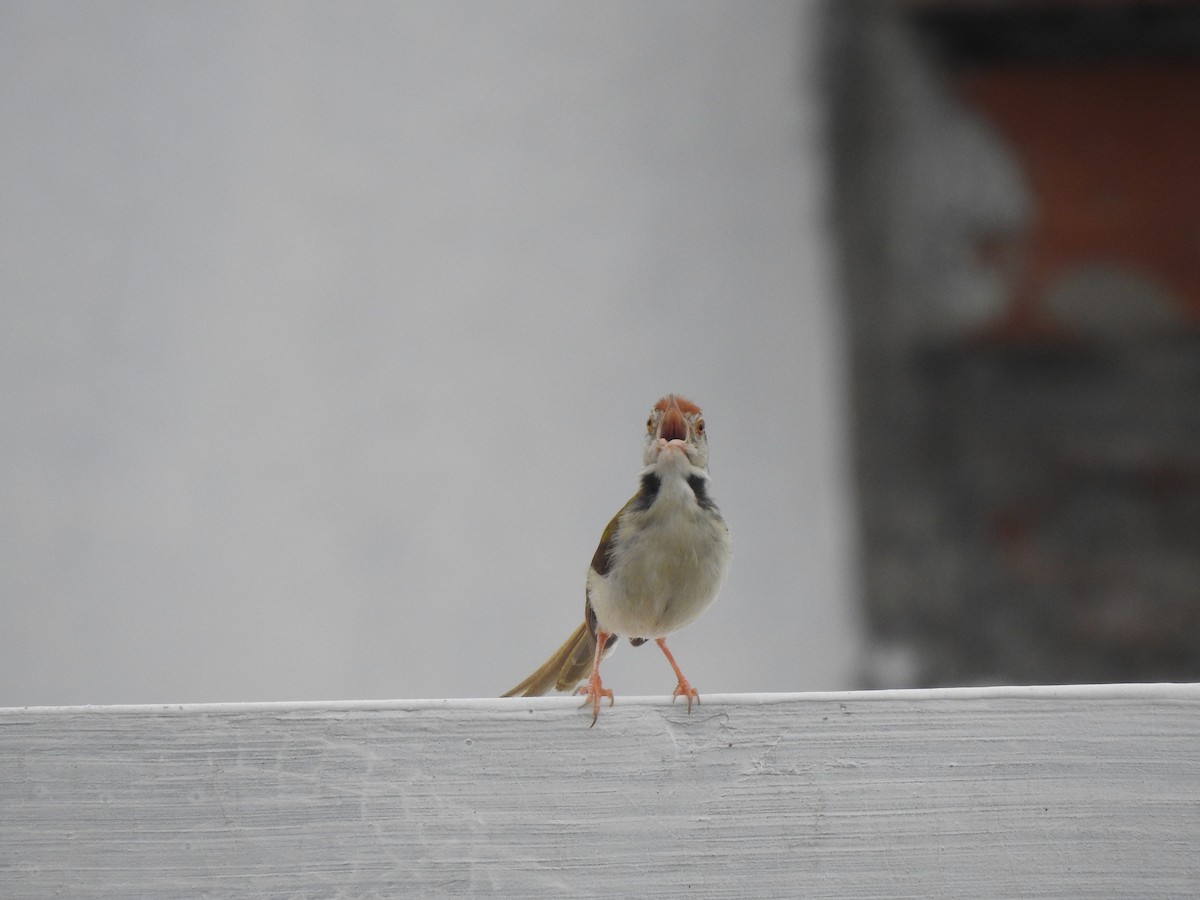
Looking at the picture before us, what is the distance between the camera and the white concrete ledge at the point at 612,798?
890 mm

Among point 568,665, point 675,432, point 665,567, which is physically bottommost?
point 568,665

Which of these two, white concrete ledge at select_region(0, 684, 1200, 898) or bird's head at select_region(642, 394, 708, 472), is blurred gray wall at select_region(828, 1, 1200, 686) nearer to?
bird's head at select_region(642, 394, 708, 472)

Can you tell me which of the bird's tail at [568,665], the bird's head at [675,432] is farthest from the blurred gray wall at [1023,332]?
the bird's tail at [568,665]

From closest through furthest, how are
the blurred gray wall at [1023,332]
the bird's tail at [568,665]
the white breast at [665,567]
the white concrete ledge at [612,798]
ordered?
1. the white concrete ledge at [612,798]
2. the white breast at [665,567]
3. the bird's tail at [568,665]
4. the blurred gray wall at [1023,332]

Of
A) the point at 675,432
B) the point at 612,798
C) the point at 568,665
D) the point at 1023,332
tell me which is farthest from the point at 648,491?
the point at 1023,332

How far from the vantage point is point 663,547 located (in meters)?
1.20

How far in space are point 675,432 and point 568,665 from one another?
28cm

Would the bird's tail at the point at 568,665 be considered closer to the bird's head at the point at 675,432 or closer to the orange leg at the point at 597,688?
the orange leg at the point at 597,688

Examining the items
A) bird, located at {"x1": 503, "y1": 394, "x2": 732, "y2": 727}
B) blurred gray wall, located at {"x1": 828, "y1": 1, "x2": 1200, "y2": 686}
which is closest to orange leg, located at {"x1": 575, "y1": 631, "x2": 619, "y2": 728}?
bird, located at {"x1": 503, "y1": 394, "x2": 732, "y2": 727}

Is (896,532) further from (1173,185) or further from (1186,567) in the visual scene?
(1173,185)

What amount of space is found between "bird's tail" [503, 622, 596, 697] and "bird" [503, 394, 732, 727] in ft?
0.08

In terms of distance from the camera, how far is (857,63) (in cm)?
213

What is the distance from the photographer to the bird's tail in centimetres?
131

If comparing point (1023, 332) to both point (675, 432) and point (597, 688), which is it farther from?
point (597, 688)
